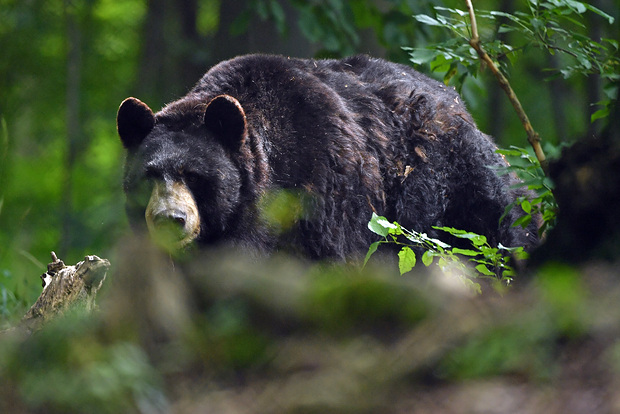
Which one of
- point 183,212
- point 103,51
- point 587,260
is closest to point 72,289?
point 183,212

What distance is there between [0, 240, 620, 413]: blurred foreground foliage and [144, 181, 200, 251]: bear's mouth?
8.85 ft

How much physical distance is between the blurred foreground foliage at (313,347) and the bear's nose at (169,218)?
275cm

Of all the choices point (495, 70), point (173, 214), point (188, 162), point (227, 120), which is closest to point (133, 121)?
point (188, 162)

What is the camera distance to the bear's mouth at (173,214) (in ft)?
16.2

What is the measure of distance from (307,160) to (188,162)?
0.86 m

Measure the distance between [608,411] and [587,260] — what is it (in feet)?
3.10

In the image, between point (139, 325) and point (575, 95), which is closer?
point (139, 325)

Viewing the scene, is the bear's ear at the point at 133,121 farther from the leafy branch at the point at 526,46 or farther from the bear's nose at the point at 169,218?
the leafy branch at the point at 526,46

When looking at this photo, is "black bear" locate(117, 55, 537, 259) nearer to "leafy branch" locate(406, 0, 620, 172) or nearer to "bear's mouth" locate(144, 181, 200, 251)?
"bear's mouth" locate(144, 181, 200, 251)

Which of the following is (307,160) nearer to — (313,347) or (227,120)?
(227,120)

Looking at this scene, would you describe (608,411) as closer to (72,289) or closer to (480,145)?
(72,289)

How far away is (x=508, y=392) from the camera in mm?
1829

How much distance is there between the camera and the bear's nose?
493 centimetres

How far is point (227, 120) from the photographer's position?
5379mm
